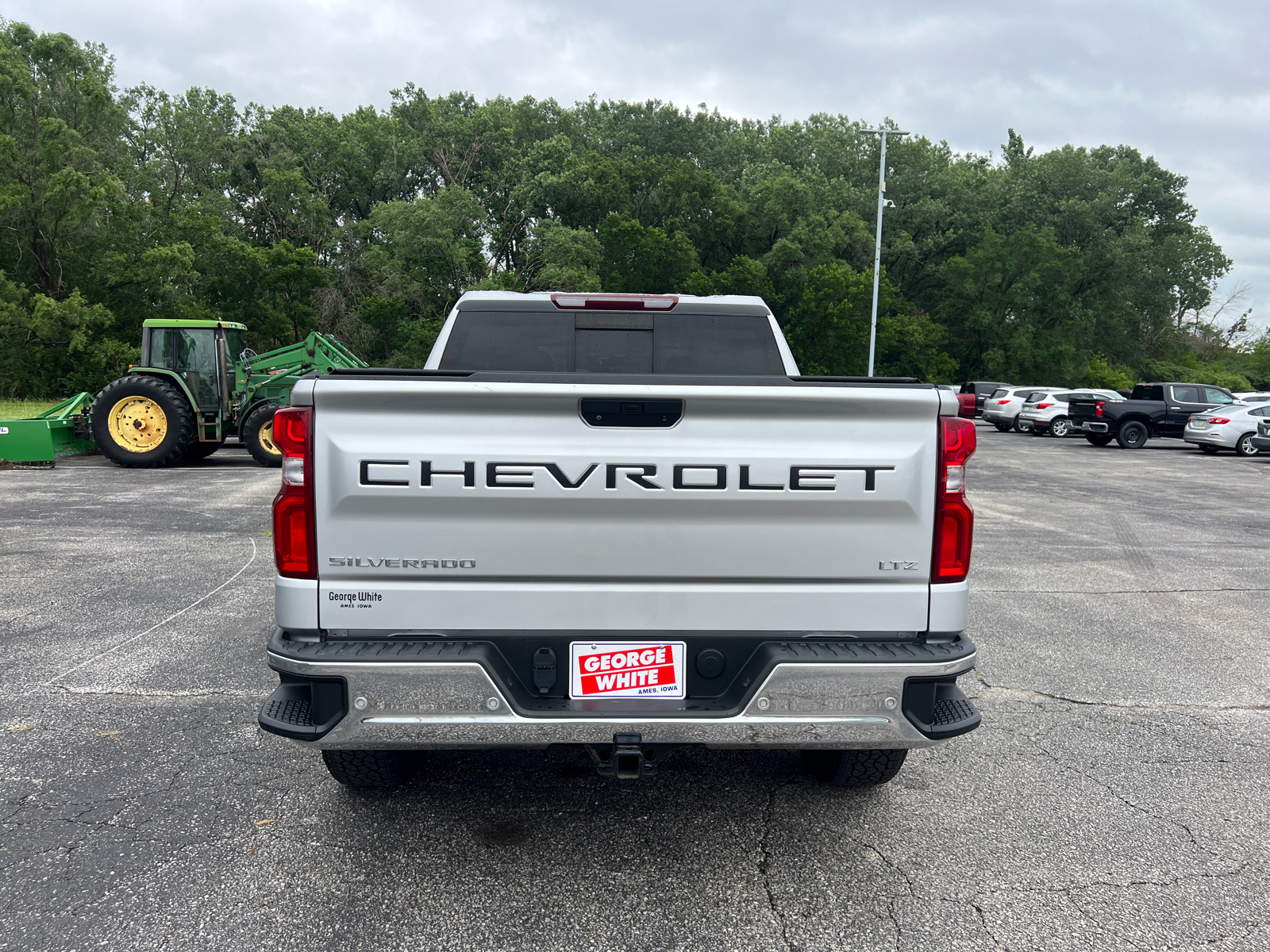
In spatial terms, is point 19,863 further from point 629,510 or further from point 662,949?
point 629,510

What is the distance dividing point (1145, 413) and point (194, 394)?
2410cm

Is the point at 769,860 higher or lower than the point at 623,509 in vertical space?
lower

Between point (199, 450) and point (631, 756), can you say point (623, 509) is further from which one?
point (199, 450)

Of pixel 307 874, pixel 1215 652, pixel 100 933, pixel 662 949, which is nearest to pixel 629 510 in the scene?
pixel 662 949

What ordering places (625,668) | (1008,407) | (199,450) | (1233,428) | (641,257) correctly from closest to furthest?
(625,668), (199,450), (1233,428), (1008,407), (641,257)

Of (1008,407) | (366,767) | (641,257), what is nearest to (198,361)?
(366,767)

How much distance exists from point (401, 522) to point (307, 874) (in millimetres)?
1321

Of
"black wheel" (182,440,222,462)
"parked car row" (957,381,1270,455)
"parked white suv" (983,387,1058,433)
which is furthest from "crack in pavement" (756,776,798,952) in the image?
"parked white suv" (983,387,1058,433)

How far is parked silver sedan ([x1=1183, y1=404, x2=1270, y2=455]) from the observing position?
76.2 ft

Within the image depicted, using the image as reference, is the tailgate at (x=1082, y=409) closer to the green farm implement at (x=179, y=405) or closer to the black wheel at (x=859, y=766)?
the green farm implement at (x=179, y=405)

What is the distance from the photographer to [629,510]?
9.24 ft

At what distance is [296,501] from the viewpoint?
279 cm

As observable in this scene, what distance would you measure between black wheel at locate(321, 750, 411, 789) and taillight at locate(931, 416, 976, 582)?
2.14 meters

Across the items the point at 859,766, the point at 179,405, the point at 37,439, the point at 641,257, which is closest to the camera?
the point at 859,766
